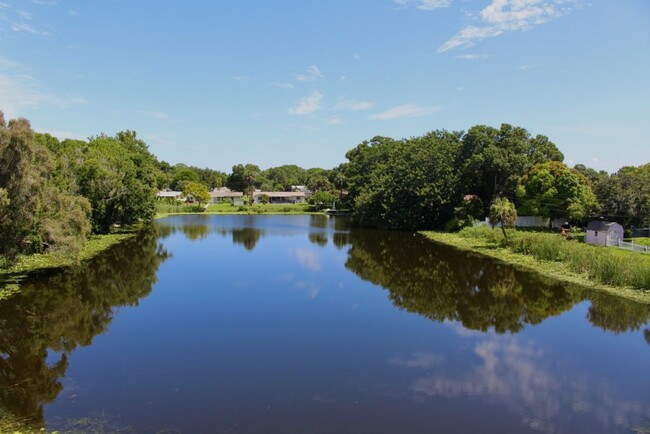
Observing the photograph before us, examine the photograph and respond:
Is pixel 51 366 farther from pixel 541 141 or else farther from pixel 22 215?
pixel 541 141

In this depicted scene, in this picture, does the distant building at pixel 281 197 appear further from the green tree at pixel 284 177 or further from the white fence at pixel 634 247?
the white fence at pixel 634 247

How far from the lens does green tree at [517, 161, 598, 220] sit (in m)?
46.9

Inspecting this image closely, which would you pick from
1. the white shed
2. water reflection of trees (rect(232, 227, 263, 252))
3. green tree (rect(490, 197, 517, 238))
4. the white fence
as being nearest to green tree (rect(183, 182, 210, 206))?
water reflection of trees (rect(232, 227, 263, 252))

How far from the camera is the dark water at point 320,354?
11727 millimetres

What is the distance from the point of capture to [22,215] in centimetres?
2102

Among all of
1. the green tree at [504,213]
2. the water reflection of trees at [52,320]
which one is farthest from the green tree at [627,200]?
the water reflection of trees at [52,320]

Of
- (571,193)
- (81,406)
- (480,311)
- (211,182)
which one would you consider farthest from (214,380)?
(211,182)

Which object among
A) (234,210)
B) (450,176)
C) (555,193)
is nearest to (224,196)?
(234,210)

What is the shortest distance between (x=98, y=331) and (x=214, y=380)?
763cm

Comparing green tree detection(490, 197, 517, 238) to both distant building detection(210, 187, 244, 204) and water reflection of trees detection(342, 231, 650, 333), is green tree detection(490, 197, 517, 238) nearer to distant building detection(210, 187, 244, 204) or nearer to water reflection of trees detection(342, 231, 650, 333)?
water reflection of trees detection(342, 231, 650, 333)

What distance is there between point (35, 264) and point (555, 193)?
4825 centimetres

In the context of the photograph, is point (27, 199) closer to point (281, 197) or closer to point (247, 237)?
point (247, 237)

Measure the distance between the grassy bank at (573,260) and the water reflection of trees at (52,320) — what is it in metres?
25.1

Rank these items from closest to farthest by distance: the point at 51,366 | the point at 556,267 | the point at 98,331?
the point at 51,366 → the point at 98,331 → the point at 556,267
